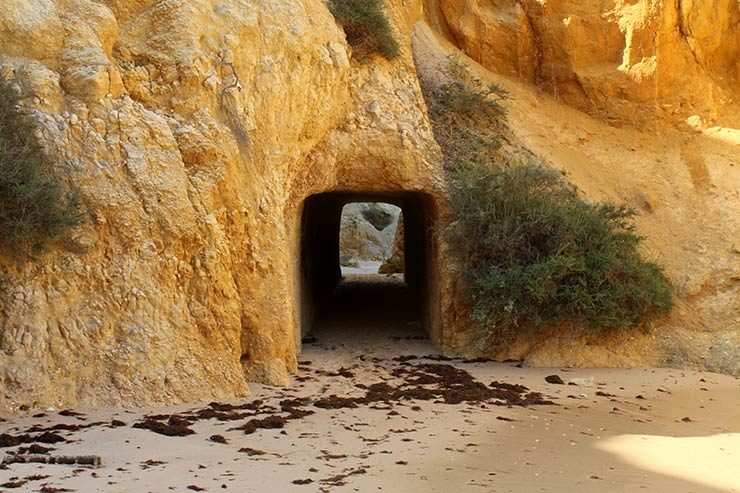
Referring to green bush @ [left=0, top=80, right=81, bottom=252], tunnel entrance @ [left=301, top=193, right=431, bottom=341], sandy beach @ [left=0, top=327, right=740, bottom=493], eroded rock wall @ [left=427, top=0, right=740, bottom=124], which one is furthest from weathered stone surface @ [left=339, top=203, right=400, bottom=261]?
green bush @ [left=0, top=80, right=81, bottom=252]

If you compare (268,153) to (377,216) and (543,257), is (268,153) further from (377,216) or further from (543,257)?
(377,216)

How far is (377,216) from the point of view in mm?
30359

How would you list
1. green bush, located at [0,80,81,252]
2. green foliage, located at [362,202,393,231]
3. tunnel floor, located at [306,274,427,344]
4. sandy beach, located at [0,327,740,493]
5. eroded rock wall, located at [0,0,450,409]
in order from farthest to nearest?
green foliage, located at [362,202,393,231]
tunnel floor, located at [306,274,427,344]
eroded rock wall, located at [0,0,450,409]
green bush, located at [0,80,81,252]
sandy beach, located at [0,327,740,493]

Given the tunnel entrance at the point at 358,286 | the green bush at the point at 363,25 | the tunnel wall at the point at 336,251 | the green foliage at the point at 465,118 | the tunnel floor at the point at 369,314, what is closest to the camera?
the green bush at the point at 363,25

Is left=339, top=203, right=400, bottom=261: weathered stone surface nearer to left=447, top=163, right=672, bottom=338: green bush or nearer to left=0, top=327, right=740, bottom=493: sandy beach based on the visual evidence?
left=447, top=163, right=672, bottom=338: green bush

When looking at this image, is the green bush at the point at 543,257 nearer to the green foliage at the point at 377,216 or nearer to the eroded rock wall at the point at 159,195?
the eroded rock wall at the point at 159,195

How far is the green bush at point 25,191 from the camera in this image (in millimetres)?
6617

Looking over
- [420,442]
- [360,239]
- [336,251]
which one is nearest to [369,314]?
[336,251]

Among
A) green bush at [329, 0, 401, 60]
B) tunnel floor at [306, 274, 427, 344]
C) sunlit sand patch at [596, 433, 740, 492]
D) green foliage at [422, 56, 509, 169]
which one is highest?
green bush at [329, 0, 401, 60]

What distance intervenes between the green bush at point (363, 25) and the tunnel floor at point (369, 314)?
4.01m

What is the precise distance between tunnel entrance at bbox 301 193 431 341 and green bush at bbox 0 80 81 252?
196 inches

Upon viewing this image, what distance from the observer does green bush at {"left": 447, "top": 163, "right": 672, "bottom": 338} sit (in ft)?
31.6

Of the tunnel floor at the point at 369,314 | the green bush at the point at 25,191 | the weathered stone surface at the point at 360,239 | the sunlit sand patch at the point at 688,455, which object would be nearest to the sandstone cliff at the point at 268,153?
the green bush at the point at 25,191

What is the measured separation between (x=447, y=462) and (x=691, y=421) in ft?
9.68
